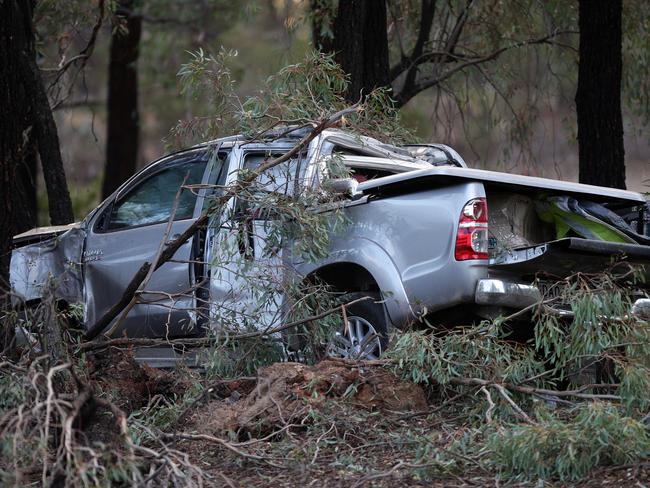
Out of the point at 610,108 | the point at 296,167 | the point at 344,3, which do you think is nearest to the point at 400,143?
the point at 296,167

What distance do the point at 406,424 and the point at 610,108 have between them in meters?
6.22

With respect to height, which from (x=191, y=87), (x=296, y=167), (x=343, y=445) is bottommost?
(x=343, y=445)

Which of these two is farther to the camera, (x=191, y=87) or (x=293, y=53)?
(x=293, y=53)

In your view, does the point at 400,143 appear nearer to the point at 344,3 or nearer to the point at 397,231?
the point at 397,231

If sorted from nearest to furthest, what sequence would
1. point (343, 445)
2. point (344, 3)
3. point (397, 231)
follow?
point (343, 445), point (397, 231), point (344, 3)

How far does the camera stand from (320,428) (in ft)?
19.4

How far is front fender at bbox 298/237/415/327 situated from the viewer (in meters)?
6.69

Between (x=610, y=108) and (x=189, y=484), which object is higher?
(x=610, y=108)

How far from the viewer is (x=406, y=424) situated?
609 centimetres

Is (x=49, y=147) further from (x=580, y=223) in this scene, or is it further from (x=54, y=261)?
(x=580, y=223)

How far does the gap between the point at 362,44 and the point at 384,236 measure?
4.19 metres

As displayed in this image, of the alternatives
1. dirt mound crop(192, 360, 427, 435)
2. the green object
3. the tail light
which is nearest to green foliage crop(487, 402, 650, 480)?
dirt mound crop(192, 360, 427, 435)

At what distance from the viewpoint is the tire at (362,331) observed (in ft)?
22.8

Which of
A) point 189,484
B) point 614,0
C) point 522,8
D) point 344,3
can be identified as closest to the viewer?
point 189,484
